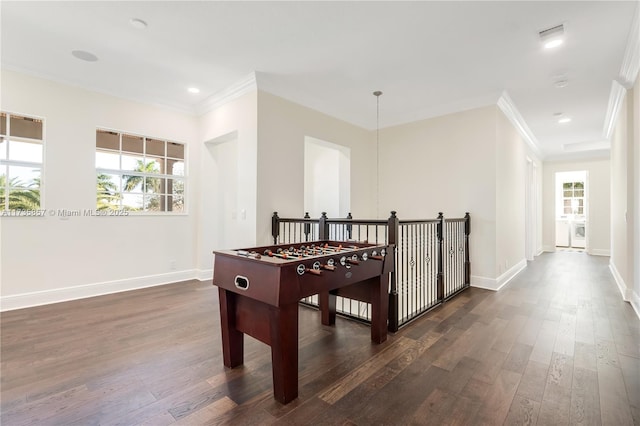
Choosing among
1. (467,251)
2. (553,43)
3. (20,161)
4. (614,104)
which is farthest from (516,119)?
(20,161)

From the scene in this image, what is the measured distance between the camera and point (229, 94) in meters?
4.18

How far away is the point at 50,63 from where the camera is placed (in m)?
3.39

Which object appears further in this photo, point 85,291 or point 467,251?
point 467,251

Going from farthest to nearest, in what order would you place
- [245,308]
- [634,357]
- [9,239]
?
[9,239], [634,357], [245,308]

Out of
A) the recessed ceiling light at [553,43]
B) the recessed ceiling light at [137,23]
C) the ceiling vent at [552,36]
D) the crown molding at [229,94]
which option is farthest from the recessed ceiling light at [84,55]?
the recessed ceiling light at [553,43]

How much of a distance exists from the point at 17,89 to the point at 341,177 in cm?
455

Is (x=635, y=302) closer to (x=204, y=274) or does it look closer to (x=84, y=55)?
(x=204, y=274)

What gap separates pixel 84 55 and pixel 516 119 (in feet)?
20.7

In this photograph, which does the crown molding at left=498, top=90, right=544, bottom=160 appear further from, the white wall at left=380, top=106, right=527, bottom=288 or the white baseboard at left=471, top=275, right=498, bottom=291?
the white baseboard at left=471, top=275, right=498, bottom=291

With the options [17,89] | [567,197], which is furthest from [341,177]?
[567,197]

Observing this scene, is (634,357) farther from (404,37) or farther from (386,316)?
(404,37)

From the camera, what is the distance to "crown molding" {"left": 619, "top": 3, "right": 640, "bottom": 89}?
2.61 metres

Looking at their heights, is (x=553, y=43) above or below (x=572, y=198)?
above

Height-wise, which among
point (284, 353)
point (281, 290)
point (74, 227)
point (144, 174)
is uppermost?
point (144, 174)
